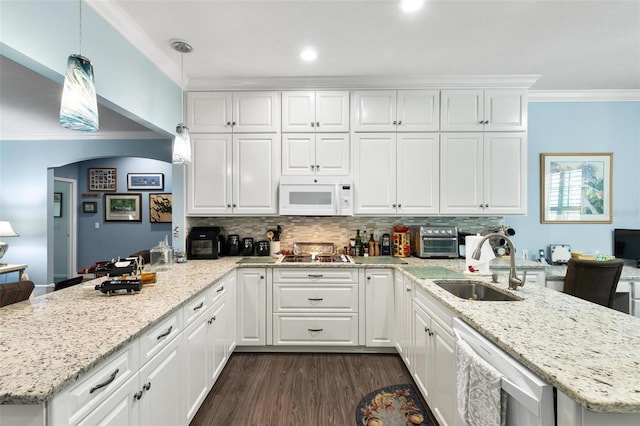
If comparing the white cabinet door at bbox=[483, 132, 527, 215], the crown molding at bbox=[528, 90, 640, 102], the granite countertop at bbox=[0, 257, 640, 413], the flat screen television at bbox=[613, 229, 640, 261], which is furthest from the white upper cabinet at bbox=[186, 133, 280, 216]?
the flat screen television at bbox=[613, 229, 640, 261]

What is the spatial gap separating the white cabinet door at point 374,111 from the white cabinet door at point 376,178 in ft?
0.27

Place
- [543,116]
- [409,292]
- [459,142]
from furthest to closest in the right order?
[543,116] < [459,142] < [409,292]

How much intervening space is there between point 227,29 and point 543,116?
11.6 ft

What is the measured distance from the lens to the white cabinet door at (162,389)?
1.26 meters

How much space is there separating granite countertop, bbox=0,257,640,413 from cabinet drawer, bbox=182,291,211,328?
79 millimetres

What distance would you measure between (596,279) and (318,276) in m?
2.24

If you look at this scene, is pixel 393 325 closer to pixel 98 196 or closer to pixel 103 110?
pixel 103 110

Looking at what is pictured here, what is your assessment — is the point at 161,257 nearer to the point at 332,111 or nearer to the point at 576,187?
the point at 332,111

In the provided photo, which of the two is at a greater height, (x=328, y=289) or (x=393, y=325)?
(x=328, y=289)

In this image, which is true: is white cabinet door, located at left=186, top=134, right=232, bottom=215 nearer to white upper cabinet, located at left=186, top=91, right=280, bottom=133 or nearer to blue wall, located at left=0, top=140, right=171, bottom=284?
white upper cabinet, located at left=186, top=91, right=280, bottom=133

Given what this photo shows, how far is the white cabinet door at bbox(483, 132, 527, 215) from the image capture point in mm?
3037

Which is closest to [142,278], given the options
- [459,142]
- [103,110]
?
[103,110]

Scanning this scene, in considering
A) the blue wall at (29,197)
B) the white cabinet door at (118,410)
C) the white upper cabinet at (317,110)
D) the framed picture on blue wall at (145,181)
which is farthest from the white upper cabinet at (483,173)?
the blue wall at (29,197)

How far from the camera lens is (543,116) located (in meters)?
3.38
